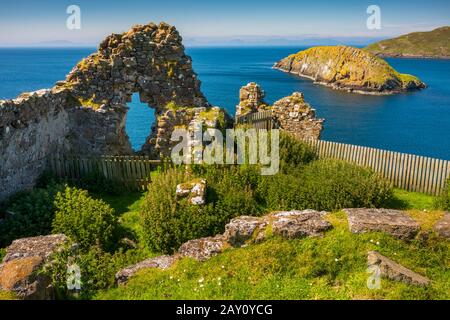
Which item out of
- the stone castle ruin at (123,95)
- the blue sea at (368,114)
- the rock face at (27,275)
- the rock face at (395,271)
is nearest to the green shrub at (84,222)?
the rock face at (27,275)

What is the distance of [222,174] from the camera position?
14023 mm

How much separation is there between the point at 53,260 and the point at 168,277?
96.4 inches

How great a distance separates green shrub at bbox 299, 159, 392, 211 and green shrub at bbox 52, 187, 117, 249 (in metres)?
5.81

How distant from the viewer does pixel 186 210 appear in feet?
39.0

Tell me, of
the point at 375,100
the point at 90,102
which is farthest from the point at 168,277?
the point at 375,100

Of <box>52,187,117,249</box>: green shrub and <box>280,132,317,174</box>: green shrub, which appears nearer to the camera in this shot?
<box>52,187,117,249</box>: green shrub

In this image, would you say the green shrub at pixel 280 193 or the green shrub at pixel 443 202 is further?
the green shrub at pixel 443 202

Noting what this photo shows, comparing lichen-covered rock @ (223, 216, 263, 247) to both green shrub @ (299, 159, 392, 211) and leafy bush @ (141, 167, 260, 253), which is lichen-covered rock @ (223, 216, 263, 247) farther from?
green shrub @ (299, 159, 392, 211)

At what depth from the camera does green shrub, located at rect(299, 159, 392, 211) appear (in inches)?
519

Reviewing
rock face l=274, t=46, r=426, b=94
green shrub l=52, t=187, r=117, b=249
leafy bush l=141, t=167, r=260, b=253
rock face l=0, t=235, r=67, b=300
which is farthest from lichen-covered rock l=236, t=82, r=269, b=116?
rock face l=274, t=46, r=426, b=94

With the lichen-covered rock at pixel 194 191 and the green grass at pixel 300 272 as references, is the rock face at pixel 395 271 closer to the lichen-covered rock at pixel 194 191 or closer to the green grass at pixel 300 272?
the green grass at pixel 300 272

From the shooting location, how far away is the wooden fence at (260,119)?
20.3 metres

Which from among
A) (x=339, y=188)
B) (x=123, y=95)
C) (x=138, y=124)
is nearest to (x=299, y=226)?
(x=339, y=188)

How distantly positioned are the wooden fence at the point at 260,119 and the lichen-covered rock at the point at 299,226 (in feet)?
34.0
